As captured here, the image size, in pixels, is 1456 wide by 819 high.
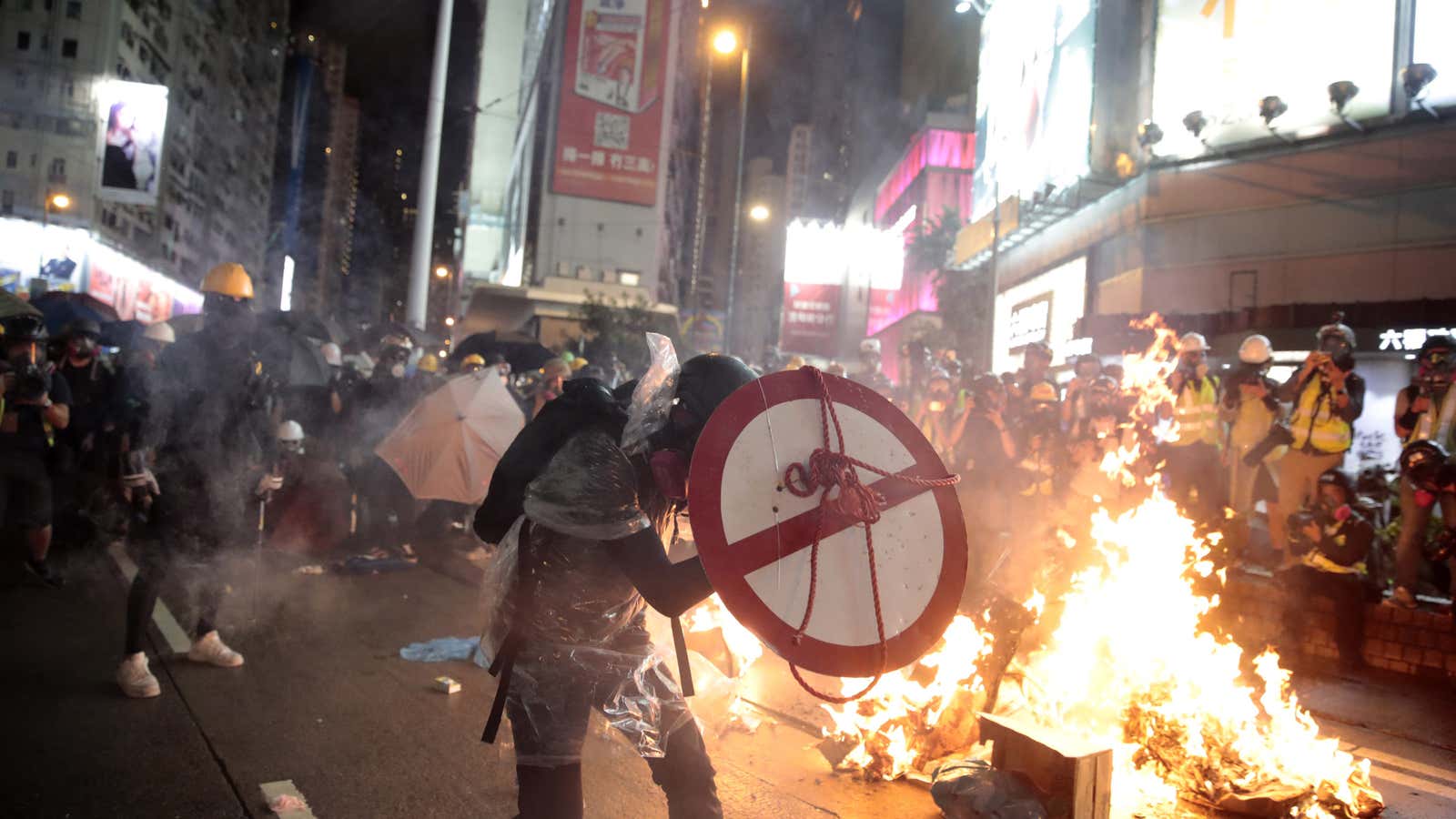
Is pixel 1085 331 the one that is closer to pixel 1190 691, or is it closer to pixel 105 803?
pixel 1190 691

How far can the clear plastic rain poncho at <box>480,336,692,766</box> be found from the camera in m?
2.19

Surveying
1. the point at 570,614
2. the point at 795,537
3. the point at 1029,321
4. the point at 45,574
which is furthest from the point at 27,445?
the point at 1029,321

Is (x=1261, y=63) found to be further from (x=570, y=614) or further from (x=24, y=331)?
(x=24, y=331)

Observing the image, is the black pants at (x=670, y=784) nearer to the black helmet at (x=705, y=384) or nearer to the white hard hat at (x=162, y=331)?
the black helmet at (x=705, y=384)

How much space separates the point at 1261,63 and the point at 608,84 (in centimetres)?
3233

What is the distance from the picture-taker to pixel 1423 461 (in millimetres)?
6203

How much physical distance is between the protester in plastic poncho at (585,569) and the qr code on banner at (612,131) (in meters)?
43.7

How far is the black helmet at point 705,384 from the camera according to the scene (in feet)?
7.27

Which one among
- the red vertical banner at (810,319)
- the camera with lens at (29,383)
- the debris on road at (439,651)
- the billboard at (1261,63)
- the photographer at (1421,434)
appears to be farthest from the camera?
the red vertical banner at (810,319)

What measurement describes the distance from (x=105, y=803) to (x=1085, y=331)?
1808 centimetres

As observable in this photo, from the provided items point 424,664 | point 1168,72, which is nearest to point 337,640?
point 424,664

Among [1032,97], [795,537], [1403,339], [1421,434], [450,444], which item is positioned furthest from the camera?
[1032,97]

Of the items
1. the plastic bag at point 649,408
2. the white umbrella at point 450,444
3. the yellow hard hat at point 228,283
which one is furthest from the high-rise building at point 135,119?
the plastic bag at point 649,408

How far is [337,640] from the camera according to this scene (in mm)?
5875
